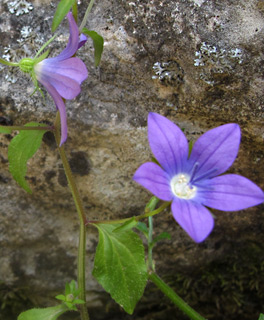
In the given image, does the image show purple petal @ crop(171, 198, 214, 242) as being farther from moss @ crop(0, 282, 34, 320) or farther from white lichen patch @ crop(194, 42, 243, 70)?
moss @ crop(0, 282, 34, 320)

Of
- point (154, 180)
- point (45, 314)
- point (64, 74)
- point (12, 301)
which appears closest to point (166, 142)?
point (154, 180)

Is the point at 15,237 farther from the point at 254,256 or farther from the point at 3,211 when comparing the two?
the point at 254,256

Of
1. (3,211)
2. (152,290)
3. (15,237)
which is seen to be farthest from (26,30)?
(152,290)

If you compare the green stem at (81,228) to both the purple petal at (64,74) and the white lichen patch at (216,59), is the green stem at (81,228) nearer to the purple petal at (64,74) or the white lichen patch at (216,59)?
the purple petal at (64,74)

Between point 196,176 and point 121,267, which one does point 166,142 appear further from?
point 121,267

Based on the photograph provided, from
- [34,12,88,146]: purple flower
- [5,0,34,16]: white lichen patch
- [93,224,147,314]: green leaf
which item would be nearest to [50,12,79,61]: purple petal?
[34,12,88,146]: purple flower

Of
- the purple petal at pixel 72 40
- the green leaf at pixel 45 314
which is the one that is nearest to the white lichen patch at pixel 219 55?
the purple petal at pixel 72 40
